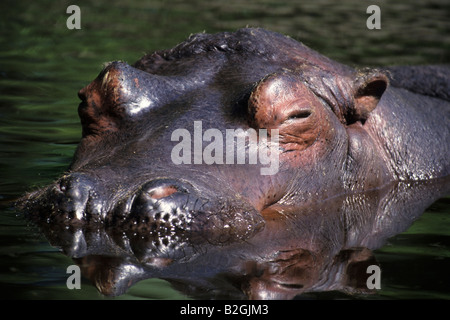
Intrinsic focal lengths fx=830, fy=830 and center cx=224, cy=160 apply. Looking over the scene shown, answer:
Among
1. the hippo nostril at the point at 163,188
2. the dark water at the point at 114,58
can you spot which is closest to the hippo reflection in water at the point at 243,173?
the hippo nostril at the point at 163,188

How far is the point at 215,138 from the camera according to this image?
5066 mm

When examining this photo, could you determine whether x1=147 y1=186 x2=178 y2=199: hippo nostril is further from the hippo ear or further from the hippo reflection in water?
the hippo ear

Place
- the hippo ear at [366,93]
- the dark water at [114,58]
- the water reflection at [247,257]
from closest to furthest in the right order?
1. the water reflection at [247,257]
2. the dark water at [114,58]
3. the hippo ear at [366,93]

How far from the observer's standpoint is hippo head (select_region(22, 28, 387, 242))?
180 inches

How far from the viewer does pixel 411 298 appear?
13.3 ft

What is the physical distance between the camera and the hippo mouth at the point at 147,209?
448cm

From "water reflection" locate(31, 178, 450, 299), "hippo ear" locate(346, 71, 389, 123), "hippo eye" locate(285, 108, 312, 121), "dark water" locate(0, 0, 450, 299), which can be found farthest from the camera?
"hippo ear" locate(346, 71, 389, 123)

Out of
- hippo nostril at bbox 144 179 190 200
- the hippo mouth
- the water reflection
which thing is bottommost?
the water reflection

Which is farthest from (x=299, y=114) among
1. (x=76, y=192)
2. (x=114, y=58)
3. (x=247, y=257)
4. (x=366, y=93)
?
(x=114, y=58)

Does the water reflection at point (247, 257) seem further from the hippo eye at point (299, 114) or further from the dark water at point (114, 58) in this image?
the hippo eye at point (299, 114)

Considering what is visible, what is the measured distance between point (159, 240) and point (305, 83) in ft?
5.84

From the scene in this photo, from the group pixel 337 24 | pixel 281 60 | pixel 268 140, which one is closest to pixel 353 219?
pixel 268 140

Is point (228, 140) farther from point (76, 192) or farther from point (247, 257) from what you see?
point (76, 192)

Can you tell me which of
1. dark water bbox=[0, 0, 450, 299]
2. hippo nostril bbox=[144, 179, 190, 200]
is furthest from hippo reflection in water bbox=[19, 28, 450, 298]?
dark water bbox=[0, 0, 450, 299]
